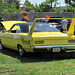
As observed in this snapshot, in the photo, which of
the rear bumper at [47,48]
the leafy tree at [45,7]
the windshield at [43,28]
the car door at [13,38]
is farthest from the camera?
the leafy tree at [45,7]

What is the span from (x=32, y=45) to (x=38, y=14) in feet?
69.8

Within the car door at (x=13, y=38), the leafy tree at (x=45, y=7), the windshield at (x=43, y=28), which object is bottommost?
the leafy tree at (x=45, y=7)

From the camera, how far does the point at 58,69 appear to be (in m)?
5.60

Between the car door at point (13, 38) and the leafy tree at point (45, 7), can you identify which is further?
the leafy tree at point (45, 7)

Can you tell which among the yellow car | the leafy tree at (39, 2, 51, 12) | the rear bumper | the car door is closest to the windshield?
the yellow car

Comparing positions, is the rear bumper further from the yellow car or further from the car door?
the car door

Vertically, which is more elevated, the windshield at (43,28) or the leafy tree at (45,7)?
the windshield at (43,28)

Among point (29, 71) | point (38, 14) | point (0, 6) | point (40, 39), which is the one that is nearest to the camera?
point (29, 71)

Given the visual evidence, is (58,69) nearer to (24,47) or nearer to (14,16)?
(24,47)

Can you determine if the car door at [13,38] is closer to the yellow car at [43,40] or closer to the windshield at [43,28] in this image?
the yellow car at [43,40]

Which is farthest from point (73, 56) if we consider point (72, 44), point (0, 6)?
point (0, 6)

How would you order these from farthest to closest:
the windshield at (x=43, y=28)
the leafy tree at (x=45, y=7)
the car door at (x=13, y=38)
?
the leafy tree at (x=45, y=7) → the car door at (x=13, y=38) → the windshield at (x=43, y=28)

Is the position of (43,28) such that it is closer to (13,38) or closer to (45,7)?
(13,38)

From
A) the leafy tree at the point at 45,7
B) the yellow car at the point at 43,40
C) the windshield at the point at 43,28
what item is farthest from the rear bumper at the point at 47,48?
the leafy tree at the point at 45,7
